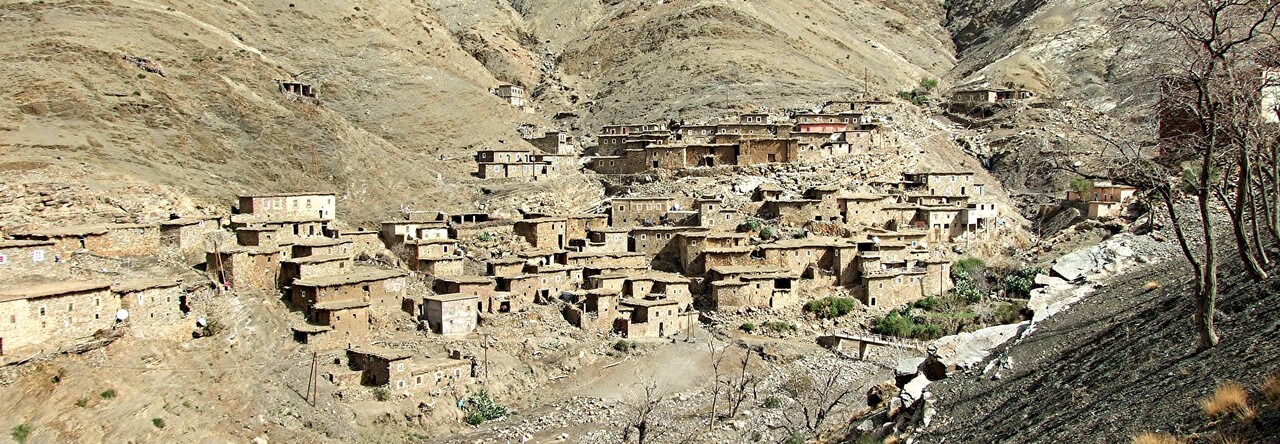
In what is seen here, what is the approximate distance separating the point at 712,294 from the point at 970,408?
74.8 feet

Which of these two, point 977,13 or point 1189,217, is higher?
point 977,13

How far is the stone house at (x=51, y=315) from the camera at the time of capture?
2320 centimetres

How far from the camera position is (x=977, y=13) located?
323ft

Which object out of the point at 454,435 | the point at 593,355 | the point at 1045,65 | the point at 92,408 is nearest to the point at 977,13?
the point at 1045,65

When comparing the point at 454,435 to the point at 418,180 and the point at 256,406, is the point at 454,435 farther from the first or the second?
the point at 418,180

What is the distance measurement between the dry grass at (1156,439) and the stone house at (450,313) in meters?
24.0

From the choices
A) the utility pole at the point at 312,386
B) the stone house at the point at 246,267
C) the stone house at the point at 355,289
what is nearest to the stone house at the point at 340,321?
the stone house at the point at 355,289

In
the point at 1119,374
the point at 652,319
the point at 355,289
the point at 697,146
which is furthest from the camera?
the point at 697,146

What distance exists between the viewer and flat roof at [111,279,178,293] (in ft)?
84.8

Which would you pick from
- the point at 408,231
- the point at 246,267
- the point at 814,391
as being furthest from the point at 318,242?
the point at 814,391

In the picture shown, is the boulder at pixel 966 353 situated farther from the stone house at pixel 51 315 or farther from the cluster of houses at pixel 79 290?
the stone house at pixel 51 315

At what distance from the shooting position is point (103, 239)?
29219 mm

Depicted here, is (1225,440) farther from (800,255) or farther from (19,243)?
(800,255)

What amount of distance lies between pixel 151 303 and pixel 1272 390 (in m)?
25.2
